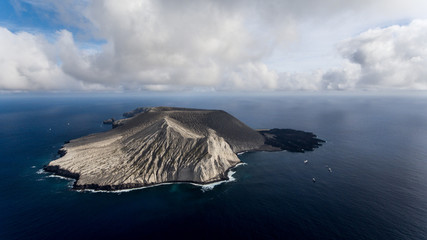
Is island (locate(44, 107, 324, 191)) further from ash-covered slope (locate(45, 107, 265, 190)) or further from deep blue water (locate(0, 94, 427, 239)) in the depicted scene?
deep blue water (locate(0, 94, 427, 239))

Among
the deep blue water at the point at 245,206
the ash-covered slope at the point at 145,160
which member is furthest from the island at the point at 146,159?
the deep blue water at the point at 245,206

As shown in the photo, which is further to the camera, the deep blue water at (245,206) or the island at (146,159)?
the island at (146,159)

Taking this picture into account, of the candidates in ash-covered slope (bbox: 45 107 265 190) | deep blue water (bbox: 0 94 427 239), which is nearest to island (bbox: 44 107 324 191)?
ash-covered slope (bbox: 45 107 265 190)

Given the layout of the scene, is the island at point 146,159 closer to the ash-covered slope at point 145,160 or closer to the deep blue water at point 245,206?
the ash-covered slope at point 145,160

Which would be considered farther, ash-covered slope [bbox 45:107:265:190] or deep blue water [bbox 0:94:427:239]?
ash-covered slope [bbox 45:107:265:190]

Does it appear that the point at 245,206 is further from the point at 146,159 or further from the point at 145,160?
the point at 146,159

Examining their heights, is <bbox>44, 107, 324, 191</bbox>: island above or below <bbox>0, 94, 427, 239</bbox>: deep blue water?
above

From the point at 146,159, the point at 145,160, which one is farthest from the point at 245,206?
the point at 146,159

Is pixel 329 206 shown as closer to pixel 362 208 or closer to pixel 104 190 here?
pixel 362 208

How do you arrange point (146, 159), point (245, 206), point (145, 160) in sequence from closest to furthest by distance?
point (245, 206) < point (145, 160) < point (146, 159)

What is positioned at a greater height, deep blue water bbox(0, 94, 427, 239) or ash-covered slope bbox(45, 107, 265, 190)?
ash-covered slope bbox(45, 107, 265, 190)

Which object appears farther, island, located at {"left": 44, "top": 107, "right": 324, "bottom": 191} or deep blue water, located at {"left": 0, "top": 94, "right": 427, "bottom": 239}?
island, located at {"left": 44, "top": 107, "right": 324, "bottom": 191}

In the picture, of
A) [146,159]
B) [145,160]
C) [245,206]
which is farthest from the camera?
[146,159]
